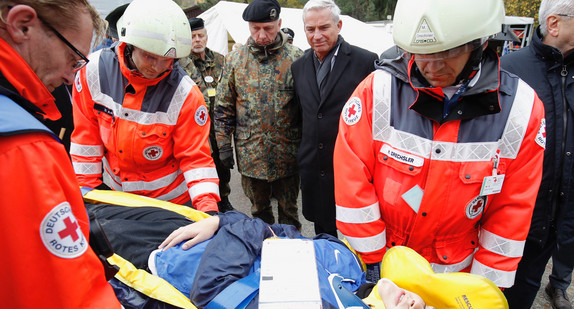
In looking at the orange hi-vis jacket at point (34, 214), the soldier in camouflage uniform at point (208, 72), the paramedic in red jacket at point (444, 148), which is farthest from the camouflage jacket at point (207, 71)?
the orange hi-vis jacket at point (34, 214)

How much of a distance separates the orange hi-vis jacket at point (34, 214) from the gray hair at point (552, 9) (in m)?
2.59

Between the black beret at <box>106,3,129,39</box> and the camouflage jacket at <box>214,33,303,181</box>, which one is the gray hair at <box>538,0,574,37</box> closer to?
the camouflage jacket at <box>214,33,303,181</box>

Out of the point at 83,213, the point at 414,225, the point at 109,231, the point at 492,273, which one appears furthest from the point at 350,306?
the point at 109,231

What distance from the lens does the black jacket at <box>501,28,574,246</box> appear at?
83.0 inches

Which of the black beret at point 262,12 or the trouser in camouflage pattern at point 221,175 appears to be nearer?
the black beret at point 262,12

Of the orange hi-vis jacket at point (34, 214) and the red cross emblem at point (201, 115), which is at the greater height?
the orange hi-vis jacket at point (34, 214)

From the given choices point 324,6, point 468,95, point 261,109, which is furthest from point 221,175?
point 468,95

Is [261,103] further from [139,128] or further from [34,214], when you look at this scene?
[34,214]

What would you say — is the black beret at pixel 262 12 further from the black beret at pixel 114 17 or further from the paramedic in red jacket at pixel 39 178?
the paramedic in red jacket at pixel 39 178

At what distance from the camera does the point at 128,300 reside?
175cm

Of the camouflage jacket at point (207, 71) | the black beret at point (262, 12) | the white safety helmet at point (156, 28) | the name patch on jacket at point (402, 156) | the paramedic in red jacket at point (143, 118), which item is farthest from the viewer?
the camouflage jacket at point (207, 71)

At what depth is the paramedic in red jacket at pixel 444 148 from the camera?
1517mm

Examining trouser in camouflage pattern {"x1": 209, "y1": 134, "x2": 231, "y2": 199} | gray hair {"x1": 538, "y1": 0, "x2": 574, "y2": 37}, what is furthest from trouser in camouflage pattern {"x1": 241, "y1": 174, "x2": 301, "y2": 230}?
gray hair {"x1": 538, "y1": 0, "x2": 574, "y2": 37}

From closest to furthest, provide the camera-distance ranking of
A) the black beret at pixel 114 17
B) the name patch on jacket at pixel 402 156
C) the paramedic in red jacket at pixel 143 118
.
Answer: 1. the name patch on jacket at pixel 402 156
2. the paramedic in red jacket at pixel 143 118
3. the black beret at pixel 114 17
